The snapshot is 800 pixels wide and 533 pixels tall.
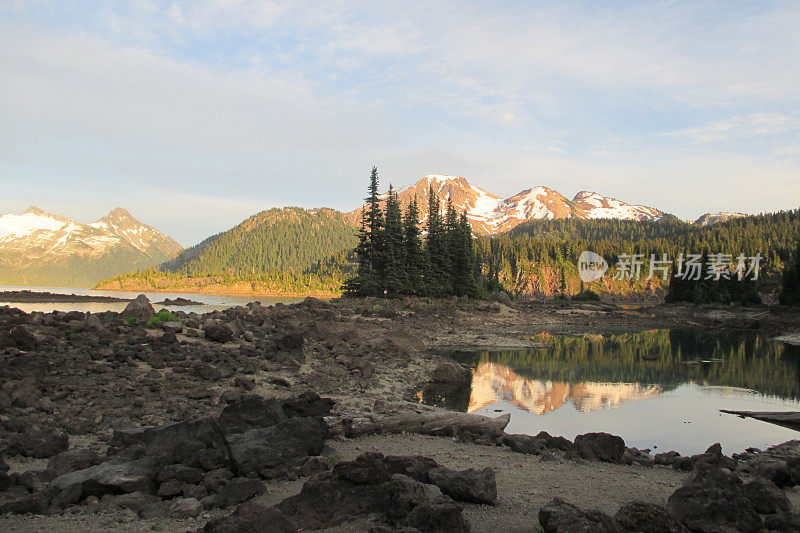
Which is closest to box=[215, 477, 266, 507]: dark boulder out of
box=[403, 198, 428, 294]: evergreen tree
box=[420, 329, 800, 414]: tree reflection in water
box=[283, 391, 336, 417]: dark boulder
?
box=[283, 391, 336, 417]: dark boulder

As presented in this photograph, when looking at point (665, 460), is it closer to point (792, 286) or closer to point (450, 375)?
point (450, 375)

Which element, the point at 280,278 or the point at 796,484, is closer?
the point at 796,484

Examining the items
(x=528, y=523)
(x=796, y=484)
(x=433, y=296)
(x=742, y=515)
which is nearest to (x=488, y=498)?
(x=528, y=523)

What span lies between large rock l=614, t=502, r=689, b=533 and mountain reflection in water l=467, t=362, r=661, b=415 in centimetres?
1094

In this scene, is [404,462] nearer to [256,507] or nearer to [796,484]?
[256,507]

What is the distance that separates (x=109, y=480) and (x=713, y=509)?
329 inches

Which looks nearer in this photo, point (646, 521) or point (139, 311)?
point (646, 521)

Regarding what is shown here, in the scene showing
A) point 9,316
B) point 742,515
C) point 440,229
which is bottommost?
point 742,515

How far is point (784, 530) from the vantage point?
5.97 meters

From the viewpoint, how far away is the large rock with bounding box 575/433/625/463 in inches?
399

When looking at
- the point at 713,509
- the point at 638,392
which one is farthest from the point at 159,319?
the point at 638,392

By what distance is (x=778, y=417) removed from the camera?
54.4 ft

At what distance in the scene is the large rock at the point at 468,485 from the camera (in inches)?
269

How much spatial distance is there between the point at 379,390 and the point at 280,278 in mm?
162848
